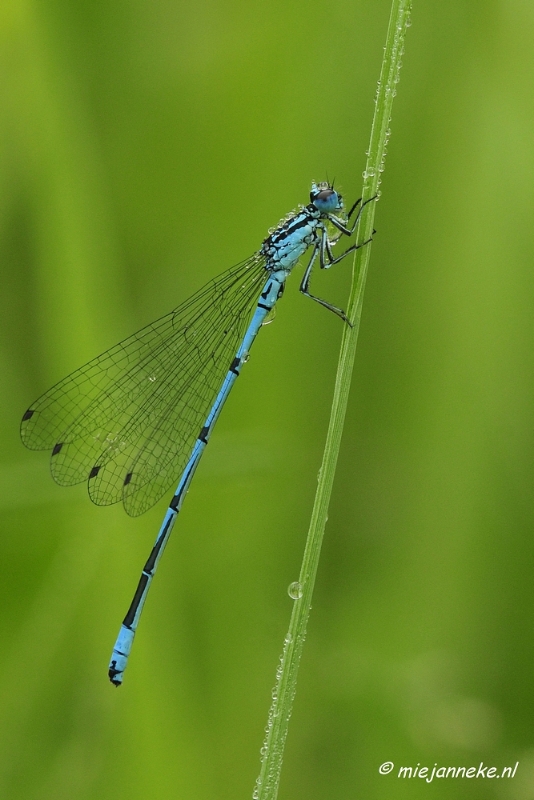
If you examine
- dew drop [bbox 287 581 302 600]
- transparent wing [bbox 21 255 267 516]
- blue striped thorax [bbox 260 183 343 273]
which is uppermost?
blue striped thorax [bbox 260 183 343 273]

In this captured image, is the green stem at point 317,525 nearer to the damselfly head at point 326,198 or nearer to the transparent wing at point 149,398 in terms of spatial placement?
the damselfly head at point 326,198

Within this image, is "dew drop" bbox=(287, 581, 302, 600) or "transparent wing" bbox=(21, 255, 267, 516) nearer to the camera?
"dew drop" bbox=(287, 581, 302, 600)

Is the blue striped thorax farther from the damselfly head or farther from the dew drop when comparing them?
the dew drop

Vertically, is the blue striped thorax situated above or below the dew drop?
above

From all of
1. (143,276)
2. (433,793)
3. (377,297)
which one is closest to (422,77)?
(377,297)

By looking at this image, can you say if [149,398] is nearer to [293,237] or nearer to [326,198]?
[293,237]

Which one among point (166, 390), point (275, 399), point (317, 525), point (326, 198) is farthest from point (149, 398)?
point (317, 525)

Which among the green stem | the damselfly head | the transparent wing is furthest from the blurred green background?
the green stem
